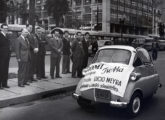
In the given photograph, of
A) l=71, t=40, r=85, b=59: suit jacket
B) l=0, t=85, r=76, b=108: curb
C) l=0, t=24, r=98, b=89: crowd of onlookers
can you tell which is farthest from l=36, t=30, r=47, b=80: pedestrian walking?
l=0, t=85, r=76, b=108: curb

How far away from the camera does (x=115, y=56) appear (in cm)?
795

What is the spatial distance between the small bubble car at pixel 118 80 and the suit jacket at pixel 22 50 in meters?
2.84

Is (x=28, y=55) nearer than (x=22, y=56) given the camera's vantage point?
No

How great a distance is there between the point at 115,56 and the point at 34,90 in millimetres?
3035

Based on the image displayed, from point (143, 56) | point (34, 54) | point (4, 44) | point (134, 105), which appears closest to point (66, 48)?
point (34, 54)

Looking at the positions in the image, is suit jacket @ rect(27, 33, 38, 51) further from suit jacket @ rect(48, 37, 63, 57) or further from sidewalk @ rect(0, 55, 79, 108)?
sidewalk @ rect(0, 55, 79, 108)

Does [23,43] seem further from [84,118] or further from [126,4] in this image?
[126,4]

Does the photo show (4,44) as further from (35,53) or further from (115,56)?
(115,56)

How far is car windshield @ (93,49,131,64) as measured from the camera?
7827 mm

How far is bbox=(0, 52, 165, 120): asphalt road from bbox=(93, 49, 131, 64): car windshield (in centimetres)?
122

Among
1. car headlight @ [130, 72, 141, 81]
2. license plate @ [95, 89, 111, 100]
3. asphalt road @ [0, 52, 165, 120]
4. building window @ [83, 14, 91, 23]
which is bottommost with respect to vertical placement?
asphalt road @ [0, 52, 165, 120]

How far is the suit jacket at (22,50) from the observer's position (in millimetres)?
10047

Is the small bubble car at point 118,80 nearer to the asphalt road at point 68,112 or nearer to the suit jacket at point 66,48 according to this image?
the asphalt road at point 68,112

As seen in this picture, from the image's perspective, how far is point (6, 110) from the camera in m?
7.72
